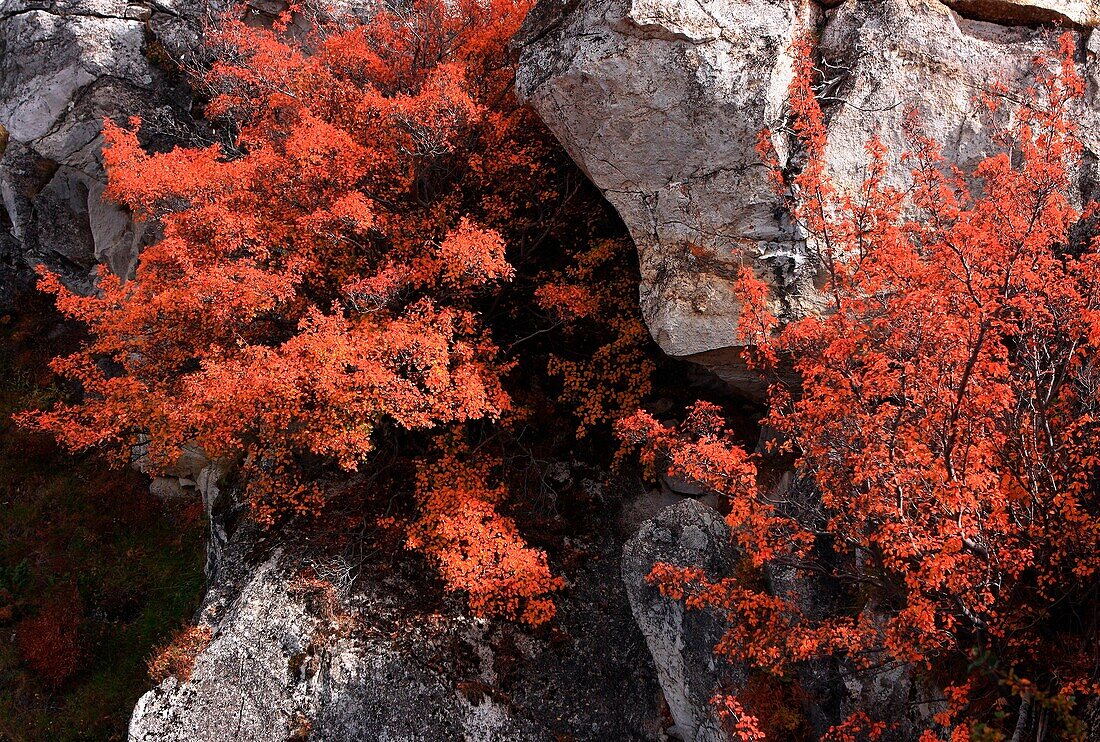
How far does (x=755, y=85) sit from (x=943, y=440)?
640 cm

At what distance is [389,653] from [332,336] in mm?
5870

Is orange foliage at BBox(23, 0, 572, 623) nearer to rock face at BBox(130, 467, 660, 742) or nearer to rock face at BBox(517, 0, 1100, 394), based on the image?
rock face at BBox(130, 467, 660, 742)

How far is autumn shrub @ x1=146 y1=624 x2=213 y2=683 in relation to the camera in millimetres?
12398

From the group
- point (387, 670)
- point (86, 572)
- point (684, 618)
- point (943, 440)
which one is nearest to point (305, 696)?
point (387, 670)

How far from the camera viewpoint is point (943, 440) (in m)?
7.80

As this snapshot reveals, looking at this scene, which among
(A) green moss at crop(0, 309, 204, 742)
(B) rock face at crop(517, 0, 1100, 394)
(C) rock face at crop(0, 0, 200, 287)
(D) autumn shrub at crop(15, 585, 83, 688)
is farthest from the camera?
(C) rock face at crop(0, 0, 200, 287)

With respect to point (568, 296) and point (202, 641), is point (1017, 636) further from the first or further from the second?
point (202, 641)

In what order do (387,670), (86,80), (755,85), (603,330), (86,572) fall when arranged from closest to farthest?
(755,85) < (387,670) < (603,330) < (86,572) < (86,80)

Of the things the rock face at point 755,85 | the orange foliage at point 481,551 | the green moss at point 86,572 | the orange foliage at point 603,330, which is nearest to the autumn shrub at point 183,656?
the orange foliage at point 481,551

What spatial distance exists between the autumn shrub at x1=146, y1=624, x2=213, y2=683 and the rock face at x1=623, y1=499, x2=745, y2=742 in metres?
8.02

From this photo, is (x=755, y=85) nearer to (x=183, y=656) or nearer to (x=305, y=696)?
(x=305, y=696)

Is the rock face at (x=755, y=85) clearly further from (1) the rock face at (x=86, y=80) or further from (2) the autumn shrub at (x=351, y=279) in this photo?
(1) the rock face at (x=86, y=80)

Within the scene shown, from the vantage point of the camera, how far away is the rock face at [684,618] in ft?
35.6

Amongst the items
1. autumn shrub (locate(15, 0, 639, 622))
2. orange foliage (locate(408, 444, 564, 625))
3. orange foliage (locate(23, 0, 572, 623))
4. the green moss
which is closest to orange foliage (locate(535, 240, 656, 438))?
autumn shrub (locate(15, 0, 639, 622))
